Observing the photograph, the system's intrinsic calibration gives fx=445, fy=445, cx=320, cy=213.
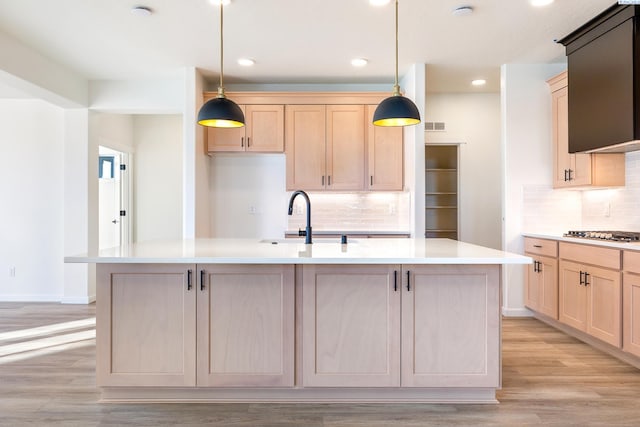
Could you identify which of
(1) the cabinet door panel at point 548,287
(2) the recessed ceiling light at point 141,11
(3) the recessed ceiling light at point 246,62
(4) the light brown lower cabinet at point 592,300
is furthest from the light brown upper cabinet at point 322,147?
(4) the light brown lower cabinet at point 592,300

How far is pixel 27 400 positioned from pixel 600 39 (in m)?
4.88

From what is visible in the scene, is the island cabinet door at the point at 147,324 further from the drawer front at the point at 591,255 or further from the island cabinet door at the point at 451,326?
the drawer front at the point at 591,255

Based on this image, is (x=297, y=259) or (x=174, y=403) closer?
(x=297, y=259)

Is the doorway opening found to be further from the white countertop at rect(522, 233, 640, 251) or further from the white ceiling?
the white countertop at rect(522, 233, 640, 251)

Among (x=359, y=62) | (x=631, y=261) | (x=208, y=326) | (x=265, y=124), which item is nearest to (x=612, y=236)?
(x=631, y=261)

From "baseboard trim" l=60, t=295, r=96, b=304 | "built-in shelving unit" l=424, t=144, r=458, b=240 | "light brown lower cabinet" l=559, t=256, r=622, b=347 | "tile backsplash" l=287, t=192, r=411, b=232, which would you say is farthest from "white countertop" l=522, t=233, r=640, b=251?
"baseboard trim" l=60, t=295, r=96, b=304

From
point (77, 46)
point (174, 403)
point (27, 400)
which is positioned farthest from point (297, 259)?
point (77, 46)

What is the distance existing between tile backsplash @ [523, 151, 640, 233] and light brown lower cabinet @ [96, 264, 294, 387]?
3.34 meters

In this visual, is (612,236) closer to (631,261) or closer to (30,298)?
(631,261)

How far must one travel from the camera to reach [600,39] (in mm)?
3639

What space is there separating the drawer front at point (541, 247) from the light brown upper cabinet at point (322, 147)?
191 cm

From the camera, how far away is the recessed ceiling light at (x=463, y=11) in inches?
137

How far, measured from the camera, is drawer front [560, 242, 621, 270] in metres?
3.28

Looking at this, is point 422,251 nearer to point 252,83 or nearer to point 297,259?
point 297,259
